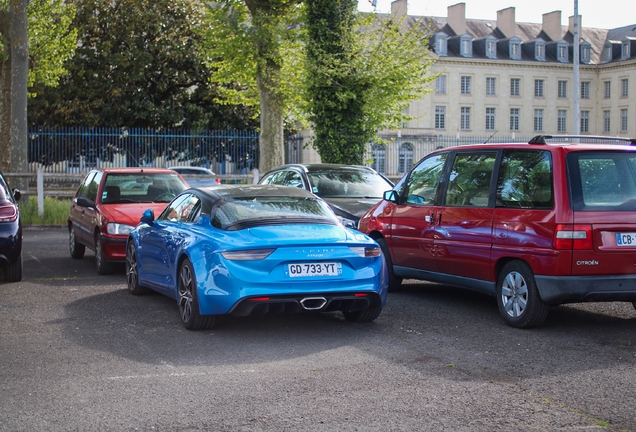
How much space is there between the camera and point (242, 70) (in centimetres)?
3166

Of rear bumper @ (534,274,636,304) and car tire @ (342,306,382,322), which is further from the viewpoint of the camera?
car tire @ (342,306,382,322)

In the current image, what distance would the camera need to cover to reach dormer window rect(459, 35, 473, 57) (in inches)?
3378

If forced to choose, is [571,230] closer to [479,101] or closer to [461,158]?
[461,158]

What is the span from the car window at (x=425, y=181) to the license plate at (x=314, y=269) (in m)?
2.45

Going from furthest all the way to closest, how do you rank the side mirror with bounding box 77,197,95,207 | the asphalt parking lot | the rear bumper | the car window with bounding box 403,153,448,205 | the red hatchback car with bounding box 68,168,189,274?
the side mirror with bounding box 77,197,95,207, the red hatchback car with bounding box 68,168,189,274, the car window with bounding box 403,153,448,205, the rear bumper, the asphalt parking lot

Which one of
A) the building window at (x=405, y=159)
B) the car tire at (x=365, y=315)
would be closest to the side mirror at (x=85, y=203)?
the car tire at (x=365, y=315)

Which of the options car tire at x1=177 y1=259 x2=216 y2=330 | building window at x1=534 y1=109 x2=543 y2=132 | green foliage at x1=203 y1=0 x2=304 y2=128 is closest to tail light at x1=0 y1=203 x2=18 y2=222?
car tire at x1=177 y1=259 x2=216 y2=330

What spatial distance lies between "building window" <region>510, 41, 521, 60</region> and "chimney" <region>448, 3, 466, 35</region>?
4.88 m

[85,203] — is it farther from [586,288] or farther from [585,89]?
[585,89]

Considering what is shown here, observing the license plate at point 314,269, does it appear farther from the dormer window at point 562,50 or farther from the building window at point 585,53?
the building window at point 585,53

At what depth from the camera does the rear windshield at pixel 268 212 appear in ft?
29.3

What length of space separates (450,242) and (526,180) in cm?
129

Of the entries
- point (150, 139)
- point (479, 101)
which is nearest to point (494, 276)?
point (150, 139)

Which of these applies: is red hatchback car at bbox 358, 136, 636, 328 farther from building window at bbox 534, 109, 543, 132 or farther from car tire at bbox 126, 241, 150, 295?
building window at bbox 534, 109, 543, 132
